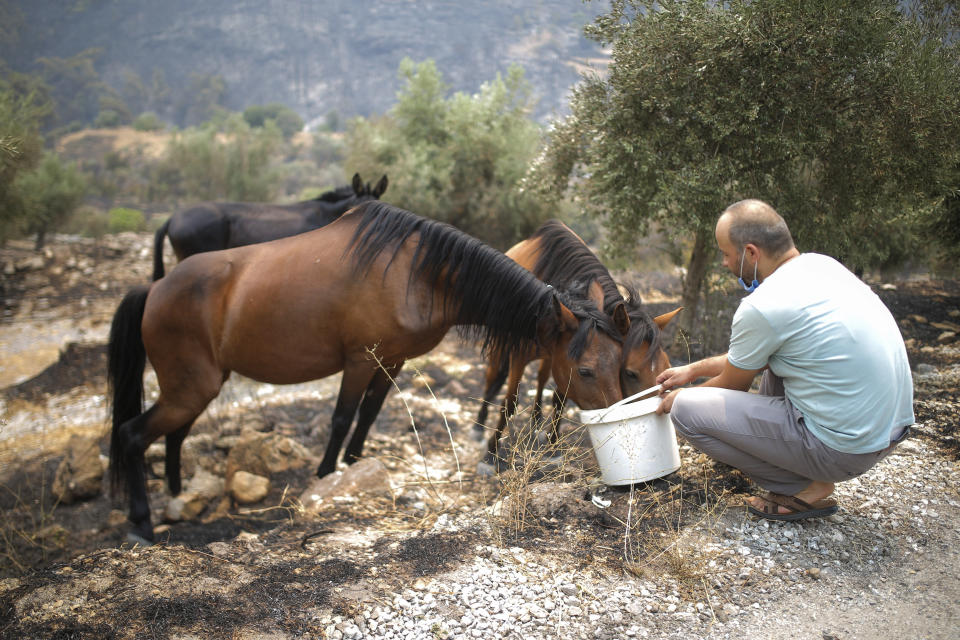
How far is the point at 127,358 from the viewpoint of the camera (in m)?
4.09

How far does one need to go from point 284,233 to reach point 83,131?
58.3 m

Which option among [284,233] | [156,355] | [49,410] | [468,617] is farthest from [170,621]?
[49,410]

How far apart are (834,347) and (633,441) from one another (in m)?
1.06

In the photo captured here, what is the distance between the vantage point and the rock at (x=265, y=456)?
4617 millimetres

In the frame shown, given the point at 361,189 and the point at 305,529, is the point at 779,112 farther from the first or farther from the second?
the point at 305,529

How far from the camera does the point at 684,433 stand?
275 cm

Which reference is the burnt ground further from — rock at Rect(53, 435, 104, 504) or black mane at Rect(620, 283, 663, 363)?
black mane at Rect(620, 283, 663, 363)

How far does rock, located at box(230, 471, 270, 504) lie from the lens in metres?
4.29

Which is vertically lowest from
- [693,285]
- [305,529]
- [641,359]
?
[305,529]

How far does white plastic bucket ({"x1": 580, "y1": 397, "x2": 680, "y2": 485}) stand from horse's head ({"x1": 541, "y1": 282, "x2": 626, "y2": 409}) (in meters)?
0.25

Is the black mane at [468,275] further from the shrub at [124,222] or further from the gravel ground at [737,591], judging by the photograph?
the shrub at [124,222]

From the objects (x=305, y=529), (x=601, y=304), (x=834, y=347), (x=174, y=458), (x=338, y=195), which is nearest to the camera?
(x=834, y=347)

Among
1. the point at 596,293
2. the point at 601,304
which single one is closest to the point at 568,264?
the point at 596,293

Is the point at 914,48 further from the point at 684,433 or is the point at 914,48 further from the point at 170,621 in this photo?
A: the point at 170,621
